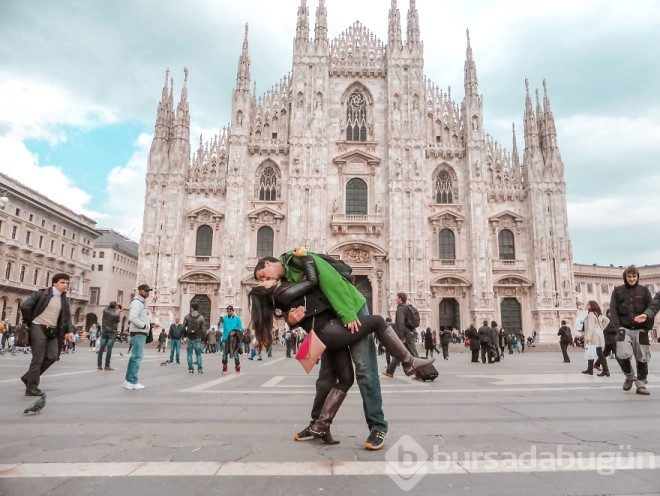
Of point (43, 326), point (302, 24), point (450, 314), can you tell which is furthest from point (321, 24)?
point (43, 326)

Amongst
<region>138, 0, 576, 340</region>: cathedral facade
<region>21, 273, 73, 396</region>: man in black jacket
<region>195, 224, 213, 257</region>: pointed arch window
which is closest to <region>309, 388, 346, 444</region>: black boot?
<region>21, 273, 73, 396</region>: man in black jacket

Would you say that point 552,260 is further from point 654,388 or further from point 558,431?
point 558,431

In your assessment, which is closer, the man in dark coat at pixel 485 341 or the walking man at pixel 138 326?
the walking man at pixel 138 326

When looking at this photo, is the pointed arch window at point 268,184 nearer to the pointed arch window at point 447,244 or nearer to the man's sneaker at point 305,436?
the pointed arch window at point 447,244


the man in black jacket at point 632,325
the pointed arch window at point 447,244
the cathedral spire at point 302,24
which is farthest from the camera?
the cathedral spire at point 302,24

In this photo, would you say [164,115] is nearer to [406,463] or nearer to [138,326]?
[138,326]

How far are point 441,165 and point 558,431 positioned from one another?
95.9 ft

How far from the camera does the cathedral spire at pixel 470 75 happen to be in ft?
104

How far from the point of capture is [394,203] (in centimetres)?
2997

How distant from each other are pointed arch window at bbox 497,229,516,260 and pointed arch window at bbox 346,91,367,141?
37.8ft

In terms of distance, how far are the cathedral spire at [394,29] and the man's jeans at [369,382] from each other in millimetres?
32460

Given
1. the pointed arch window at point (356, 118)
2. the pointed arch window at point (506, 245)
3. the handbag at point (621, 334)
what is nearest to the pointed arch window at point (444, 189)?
the pointed arch window at point (506, 245)

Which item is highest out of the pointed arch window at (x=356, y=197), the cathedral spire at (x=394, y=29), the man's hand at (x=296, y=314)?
the cathedral spire at (x=394, y=29)

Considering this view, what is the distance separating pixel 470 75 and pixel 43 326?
32.1 meters
